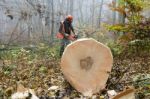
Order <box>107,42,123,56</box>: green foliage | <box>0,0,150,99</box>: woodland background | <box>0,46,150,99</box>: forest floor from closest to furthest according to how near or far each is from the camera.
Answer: <box>0,46,150,99</box>: forest floor
<box>0,0,150,99</box>: woodland background
<box>107,42,123,56</box>: green foliage

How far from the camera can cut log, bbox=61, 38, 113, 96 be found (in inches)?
314

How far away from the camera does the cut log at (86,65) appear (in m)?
7.98

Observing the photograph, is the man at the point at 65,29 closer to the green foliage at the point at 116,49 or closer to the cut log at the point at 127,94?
the green foliage at the point at 116,49

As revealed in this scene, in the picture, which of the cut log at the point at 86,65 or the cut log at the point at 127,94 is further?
the cut log at the point at 86,65

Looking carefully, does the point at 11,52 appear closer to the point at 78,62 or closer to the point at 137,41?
the point at 137,41

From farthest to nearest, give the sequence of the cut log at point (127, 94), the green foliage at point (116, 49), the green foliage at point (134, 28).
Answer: the green foliage at point (116, 49), the green foliage at point (134, 28), the cut log at point (127, 94)

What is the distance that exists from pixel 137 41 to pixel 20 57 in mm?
3894

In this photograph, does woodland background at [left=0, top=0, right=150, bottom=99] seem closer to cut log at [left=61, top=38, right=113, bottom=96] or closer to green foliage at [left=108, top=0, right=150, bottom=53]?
green foliage at [left=108, top=0, right=150, bottom=53]

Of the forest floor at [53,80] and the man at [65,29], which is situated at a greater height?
the man at [65,29]

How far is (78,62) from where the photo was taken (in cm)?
803

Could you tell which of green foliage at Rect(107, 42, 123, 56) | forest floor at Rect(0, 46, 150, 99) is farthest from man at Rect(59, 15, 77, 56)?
forest floor at Rect(0, 46, 150, 99)

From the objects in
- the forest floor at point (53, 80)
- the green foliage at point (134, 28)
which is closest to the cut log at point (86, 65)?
the forest floor at point (53, 80)

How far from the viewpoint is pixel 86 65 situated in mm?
8148

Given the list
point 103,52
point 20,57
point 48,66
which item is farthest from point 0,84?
point 20,57
